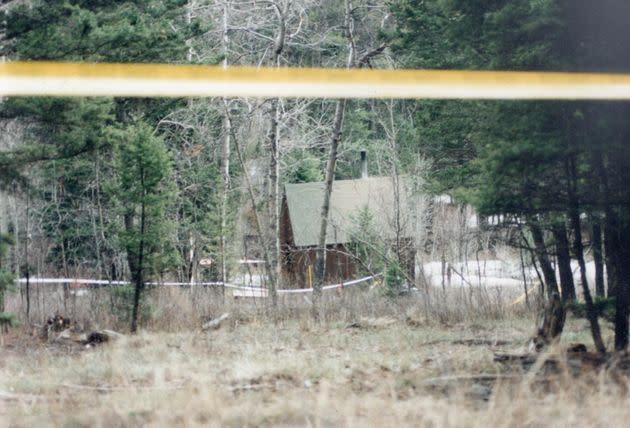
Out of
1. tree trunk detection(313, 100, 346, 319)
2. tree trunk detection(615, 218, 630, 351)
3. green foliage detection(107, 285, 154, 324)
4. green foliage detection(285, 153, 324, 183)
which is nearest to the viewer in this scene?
tree trunk detection(615, 218, 630, 351)

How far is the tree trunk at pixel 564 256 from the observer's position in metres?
9.26

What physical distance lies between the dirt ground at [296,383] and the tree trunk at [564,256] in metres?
0.94

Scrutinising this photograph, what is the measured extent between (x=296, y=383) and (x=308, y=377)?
1.27 feet

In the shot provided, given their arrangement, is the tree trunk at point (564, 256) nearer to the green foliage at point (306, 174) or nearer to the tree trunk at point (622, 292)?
the tree trunk at point (622, 292)

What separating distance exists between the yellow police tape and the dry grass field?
321 cm

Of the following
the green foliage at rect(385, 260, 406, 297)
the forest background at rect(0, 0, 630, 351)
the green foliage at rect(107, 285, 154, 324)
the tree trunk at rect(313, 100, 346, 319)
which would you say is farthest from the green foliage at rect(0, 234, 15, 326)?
the green foliage at rect(385, 260, 406, 297)

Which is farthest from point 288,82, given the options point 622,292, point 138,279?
point 622,292

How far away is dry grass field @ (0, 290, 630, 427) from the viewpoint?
20.1ft

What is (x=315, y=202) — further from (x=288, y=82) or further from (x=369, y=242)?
(x=288, y=82)

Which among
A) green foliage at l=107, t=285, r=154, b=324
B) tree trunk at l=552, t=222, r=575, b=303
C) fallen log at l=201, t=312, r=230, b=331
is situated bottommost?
fallen log at l=201, t=312, r=230, b=331

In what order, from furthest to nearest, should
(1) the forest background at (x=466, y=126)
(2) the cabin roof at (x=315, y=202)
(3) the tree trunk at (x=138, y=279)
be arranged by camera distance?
(2) the cabin roof at (x=315, y=202), (3) the tree trunk at (x=138, y=279), (1) the forest background at (x=466, y=126)

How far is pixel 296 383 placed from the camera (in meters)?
7.97

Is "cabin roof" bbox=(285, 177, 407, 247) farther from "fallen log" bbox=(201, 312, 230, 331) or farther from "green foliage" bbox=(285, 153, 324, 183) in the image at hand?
"fallen log" bbox=(201, 312, 230, 331)

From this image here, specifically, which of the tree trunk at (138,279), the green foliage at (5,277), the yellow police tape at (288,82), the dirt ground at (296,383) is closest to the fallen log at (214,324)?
the dirt ground at (296,383)
